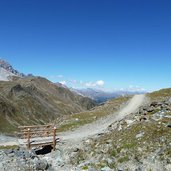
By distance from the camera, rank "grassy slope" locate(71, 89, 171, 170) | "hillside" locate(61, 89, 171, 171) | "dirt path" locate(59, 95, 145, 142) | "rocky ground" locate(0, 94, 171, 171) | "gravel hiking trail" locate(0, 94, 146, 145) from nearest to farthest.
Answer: "hillside" locate(61, 89, 171, 171) → "rocky ground" locate(0, 94, 171, 171) → "grassy slope" locate(71, 89, 171, 170) → "gravel hiking trail" locate(0, 94, 146, 145) → "dirt path" locate(59, 95, 145, 142)

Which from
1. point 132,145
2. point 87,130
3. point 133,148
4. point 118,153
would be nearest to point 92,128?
point 87,130

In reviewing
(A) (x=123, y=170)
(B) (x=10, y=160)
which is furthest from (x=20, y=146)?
(A) (x=123, y=170)

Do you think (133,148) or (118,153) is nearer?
(133,148)

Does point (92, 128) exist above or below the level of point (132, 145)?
above

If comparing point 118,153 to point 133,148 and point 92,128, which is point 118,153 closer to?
point 133,148

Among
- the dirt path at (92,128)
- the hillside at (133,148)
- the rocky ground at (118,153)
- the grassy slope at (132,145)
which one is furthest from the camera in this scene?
the dirt path at (92,128)

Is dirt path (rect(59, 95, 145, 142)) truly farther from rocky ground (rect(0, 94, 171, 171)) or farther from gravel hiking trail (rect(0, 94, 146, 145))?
rocky ground (rect(0, 94, 171, 171))

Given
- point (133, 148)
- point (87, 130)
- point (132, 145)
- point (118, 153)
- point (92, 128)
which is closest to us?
point (133, 148)

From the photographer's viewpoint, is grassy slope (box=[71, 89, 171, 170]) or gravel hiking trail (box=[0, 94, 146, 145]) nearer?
grassy slope (box=[71, 89, 171, 170])

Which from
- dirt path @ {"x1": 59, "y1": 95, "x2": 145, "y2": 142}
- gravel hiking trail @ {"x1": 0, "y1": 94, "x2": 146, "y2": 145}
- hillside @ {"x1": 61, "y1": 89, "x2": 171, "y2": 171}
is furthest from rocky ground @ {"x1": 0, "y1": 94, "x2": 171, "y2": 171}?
dirt path @ {"x1": 59, "y1": 95, "x2": 145, "y2": 142}

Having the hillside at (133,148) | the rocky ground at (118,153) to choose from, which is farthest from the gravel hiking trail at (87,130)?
the hillside at (133,148)

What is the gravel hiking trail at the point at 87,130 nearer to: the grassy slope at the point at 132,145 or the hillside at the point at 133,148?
the hillside at the point at 133,148

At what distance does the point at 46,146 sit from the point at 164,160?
2062cm

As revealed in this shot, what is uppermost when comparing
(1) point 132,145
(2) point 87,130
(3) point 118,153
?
(2) point 87,130
